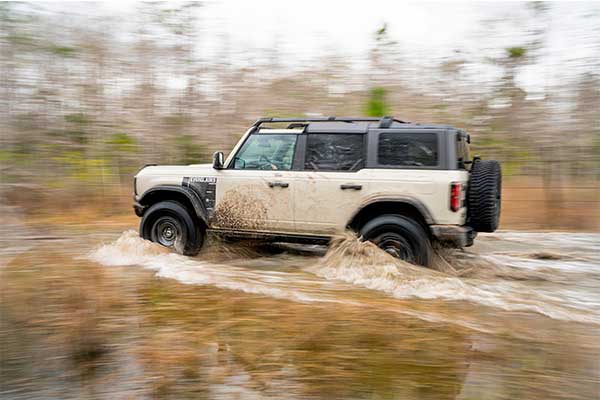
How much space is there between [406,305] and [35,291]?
3454mm

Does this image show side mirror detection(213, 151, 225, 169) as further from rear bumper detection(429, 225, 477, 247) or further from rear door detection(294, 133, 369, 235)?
rear bumper detection(429, 225, 477, 247)

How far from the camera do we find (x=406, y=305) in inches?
197

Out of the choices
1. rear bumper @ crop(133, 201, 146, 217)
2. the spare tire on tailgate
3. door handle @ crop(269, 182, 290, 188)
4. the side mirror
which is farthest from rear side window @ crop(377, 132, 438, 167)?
rear bumper @ crop(133, 201, 146, 217)

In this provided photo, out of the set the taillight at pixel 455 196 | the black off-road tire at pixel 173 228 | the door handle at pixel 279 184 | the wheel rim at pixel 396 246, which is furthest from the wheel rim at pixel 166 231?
the taillight at pixel 455 196

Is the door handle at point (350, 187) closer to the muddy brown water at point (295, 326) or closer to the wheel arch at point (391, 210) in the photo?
the wheel arch at point (391, 210)

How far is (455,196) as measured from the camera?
5789 millimetres

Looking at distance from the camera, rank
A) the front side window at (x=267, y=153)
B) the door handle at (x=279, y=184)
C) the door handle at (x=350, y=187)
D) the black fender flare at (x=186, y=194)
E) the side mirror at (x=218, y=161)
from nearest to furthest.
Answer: the door handle at (x=350, y=187) < the door handle at (x=279, y=184) < the front side window at (x=267, y=153) < the side mirror at (x=218, y=161) < the black fender flare at (x=186, y=194)

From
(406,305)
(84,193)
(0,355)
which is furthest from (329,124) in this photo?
(84,193)

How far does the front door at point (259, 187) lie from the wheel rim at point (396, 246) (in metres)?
1.07

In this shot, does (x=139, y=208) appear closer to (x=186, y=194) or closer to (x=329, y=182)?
(x=186, y=194)

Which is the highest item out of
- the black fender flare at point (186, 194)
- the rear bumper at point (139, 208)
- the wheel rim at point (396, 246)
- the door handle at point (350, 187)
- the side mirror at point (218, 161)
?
the side mirror at point (218, 161)

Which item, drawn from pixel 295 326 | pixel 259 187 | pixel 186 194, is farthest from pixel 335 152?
pixel 295 326

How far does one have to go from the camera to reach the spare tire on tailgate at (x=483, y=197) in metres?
5.94

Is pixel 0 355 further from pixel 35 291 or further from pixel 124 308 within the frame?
pixel 35 291
